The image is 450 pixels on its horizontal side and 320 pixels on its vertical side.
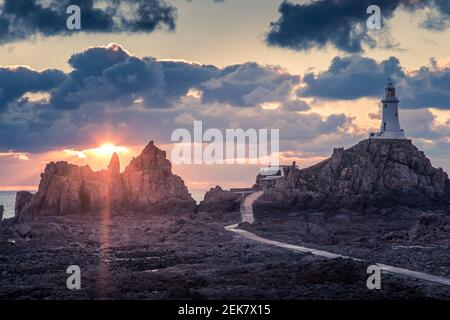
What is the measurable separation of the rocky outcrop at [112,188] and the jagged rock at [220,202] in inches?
81.2

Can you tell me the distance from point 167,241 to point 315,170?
42180mm

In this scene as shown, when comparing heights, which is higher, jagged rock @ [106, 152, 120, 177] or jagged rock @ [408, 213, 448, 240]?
jagged rock @ [106, 152, 120, 177]

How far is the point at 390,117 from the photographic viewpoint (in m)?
104

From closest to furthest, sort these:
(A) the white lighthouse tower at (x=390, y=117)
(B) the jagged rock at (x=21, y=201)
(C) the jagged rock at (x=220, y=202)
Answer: (B) the jagged rock at (x=21, y=201)
(C) the jagged rock at (x=220, y=202)
(A) the white lighthouse tower at (x=390, y=117)

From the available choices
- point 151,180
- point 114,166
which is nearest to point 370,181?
point 151,180

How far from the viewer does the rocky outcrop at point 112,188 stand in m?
84.2

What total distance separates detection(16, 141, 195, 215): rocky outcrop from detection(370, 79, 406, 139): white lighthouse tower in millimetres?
31973

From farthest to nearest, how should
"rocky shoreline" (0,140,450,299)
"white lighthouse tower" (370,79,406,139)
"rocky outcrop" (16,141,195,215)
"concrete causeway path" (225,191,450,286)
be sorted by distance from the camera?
"white lighthouse tower" (370,79,406,139) < "rocky outcrop" (16,141,195,215) < "concrete causeway path" (225,191,450,286) < "rocky shoreline" (0,140,450,299)

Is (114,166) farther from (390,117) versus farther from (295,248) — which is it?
(295,248)

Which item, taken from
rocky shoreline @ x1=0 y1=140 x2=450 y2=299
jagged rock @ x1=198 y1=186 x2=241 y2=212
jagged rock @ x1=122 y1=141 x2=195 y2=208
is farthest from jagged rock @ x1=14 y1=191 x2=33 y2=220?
jagged rock @ x1=198 y1=186 x2=241 y2=212

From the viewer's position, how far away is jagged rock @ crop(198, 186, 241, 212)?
87812mm

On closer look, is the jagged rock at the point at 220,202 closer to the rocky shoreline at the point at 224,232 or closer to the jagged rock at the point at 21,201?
the rocky shoreline at the point at 224,232

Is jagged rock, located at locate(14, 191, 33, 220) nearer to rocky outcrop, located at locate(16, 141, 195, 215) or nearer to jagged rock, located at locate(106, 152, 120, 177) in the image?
rocky outcrop, located at locate(16, 141, 195, 215)

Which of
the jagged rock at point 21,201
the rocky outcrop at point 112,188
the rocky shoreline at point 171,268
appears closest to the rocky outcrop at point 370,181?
the rocky outcrop at point 112,188
